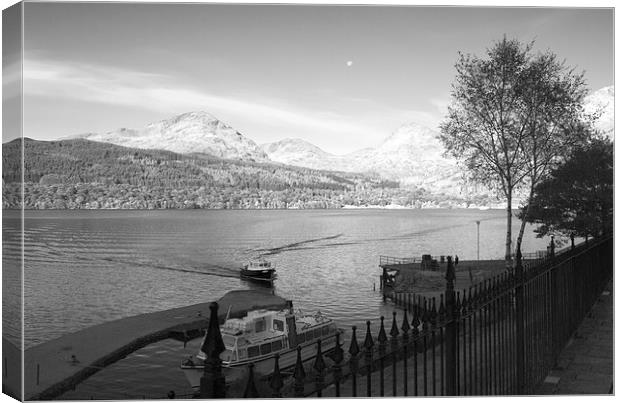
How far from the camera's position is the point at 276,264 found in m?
48.6

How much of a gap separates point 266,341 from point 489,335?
13.8 meters

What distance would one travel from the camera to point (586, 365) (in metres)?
5.64

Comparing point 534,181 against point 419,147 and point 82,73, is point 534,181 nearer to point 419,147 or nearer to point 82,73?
point 82,73

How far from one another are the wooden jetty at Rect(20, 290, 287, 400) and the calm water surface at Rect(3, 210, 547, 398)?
529 mm

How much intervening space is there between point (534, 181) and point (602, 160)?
217 cm

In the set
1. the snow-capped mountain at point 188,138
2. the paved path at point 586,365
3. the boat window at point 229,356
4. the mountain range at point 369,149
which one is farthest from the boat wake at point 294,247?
the paved path at point 586,365

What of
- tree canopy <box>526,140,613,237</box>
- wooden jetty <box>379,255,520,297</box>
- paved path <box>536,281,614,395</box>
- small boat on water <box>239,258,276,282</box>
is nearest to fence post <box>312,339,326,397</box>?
paved path <box>536,281,614,395</box>

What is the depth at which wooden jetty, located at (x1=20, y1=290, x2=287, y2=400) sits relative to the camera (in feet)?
52.5

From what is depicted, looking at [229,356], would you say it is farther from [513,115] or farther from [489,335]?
[489,335]

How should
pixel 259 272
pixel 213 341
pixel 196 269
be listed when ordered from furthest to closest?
pixel 196 269 < pixel 259 272 < pixel 213 341

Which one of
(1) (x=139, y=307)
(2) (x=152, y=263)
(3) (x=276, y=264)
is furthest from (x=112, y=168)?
(1) (x=139, y=307)

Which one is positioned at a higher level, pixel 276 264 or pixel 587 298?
pixel 587 298

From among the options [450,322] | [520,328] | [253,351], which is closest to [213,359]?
[450,322]

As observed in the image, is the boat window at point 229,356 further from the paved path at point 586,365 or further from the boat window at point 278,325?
the paved path at point 586,365
